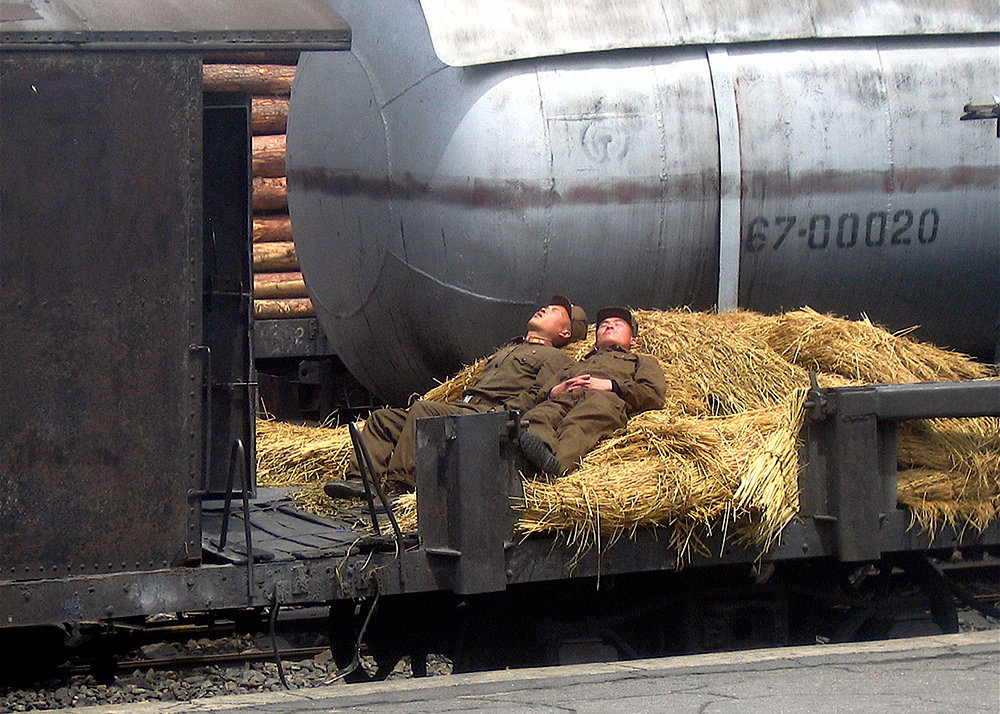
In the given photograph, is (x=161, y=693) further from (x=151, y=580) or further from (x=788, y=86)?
(x=788, y=86)

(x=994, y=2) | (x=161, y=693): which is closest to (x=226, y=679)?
(x=161, y=693)

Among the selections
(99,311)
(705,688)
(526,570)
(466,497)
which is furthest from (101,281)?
(705,688)

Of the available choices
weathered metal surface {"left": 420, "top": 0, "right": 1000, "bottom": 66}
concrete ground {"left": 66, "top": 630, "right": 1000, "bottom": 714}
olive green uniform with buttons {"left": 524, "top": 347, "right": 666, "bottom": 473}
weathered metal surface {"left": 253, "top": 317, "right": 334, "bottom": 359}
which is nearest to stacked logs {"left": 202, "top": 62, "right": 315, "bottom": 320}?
weathered metal surface {"left": 253, "top": 317, "right": 334, "bottom": 359}

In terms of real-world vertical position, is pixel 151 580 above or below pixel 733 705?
above

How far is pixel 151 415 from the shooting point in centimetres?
523

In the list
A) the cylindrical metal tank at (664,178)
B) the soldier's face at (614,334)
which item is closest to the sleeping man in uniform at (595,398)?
the soldier's face at (614,334)

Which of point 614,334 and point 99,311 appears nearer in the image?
point 99,311

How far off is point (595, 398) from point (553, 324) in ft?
2.62

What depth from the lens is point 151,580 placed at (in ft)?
17.1

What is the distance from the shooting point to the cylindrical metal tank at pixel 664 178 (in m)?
6.92

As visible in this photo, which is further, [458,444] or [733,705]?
[458,444]

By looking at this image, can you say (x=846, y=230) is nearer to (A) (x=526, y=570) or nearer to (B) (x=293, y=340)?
(A) (x=526, y=570)

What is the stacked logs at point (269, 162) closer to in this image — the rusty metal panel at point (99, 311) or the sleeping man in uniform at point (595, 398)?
the sleeping man in uniform at point (595, 398)

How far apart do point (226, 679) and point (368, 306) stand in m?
2.12
